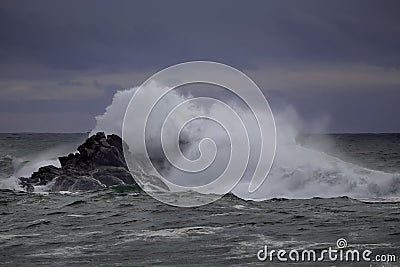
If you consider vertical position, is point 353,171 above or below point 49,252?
above

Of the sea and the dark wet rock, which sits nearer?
the sea

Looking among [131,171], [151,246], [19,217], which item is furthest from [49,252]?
[131,171]

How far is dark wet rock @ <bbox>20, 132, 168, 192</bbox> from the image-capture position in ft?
96.1

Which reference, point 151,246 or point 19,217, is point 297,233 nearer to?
point 151,246

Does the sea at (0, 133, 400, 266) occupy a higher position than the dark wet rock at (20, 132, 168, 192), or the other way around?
the dark wet rock at (20, 132, 168, 192)

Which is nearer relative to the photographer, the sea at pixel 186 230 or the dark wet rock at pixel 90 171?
the sea at pixel 186 230

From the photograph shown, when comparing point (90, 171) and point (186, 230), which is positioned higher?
point (90, 171)

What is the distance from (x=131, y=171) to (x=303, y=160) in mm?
8964

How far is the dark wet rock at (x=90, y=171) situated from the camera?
2928cm

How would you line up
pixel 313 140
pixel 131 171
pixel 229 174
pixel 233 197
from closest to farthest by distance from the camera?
pixel 233 197, pixel 131 171, pixel 229 174, pixel 313 140

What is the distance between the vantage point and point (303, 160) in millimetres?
34938

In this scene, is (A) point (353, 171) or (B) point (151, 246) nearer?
(B) point (151, 246)

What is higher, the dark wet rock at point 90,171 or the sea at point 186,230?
the dark wet rock at point 90,171

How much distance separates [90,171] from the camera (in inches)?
1212
